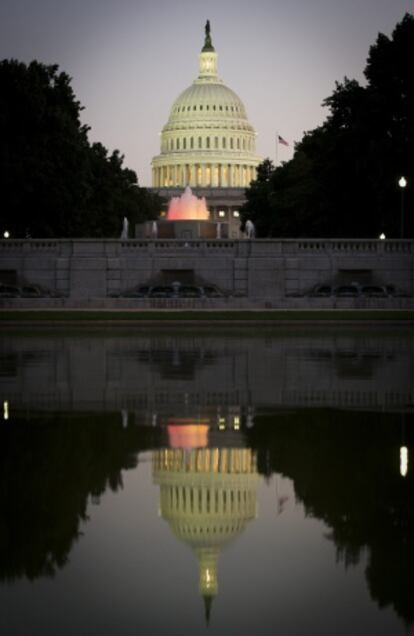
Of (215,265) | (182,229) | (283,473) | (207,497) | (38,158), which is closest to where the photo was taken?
(207,497)

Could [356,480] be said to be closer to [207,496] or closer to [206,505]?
[207,496]

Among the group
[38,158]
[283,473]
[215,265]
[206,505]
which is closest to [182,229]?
[38,158]

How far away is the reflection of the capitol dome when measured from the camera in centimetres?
1129

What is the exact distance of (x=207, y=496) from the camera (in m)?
13.3

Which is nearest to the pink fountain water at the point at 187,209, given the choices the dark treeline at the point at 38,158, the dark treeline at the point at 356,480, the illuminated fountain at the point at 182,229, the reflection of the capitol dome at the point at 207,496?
the illuminated fountain at the point at 182,229

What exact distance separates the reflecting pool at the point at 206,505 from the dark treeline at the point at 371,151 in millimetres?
44549

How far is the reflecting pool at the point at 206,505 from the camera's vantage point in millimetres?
9523

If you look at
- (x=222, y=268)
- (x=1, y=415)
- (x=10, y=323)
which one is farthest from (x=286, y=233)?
(x=1, y=415)

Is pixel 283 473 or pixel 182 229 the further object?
pixel 182 229

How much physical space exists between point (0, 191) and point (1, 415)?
52.6 m

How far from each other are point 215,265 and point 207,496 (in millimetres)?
50878

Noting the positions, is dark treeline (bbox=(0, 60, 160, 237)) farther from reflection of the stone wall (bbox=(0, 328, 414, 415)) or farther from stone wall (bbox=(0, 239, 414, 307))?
reflection of the stone wall (bbox=(0, 328, 414, 415))

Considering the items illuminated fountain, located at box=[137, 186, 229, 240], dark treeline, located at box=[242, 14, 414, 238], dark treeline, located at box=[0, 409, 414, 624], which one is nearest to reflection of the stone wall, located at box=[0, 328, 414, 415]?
dark treeline, located at box=[0, 409, 414, 624]

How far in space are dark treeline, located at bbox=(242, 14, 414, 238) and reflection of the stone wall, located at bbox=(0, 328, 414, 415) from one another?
91.9 feet
